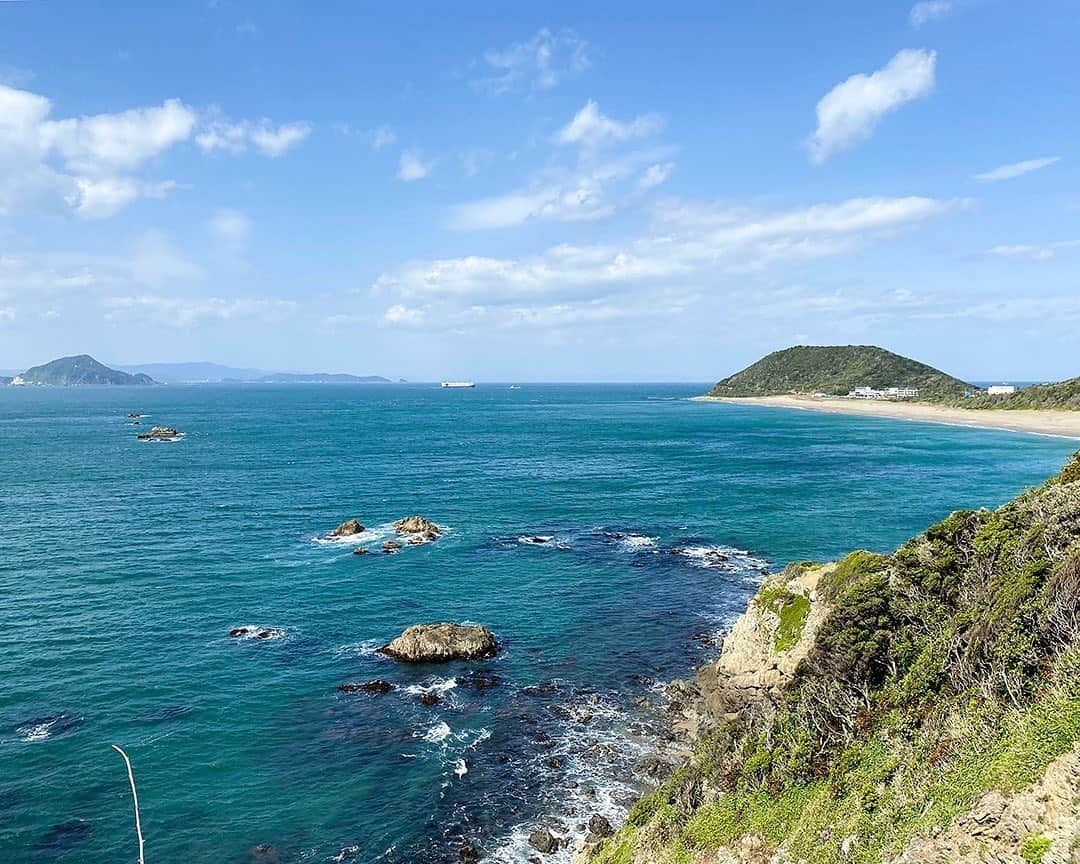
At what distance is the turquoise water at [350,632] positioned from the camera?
109ft

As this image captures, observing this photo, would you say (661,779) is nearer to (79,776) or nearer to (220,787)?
(220,787)

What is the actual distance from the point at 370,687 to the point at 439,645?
6.26m

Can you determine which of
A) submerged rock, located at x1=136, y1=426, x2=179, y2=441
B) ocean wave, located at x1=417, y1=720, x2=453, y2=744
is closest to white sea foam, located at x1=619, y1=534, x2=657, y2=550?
ocean wave, located at x1=417, y1=720, x2=453, y2=744

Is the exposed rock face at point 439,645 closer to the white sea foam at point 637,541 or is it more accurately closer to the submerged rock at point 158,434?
the white sea foam at point 637,541

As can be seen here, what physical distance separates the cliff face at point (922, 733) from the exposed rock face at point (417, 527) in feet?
160

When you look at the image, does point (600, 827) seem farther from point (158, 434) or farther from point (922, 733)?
point (158, 434)

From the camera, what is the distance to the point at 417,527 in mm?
80875

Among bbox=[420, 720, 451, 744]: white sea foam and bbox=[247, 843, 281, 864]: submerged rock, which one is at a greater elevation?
bbox=[420, 720, 451, 744]: white sea foam

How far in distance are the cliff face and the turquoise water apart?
1101 centimetres

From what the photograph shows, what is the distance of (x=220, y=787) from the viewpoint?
34.6 meters

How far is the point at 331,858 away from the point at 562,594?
3375 centimetres

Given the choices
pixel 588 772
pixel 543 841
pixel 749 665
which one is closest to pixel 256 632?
pixel 588 772

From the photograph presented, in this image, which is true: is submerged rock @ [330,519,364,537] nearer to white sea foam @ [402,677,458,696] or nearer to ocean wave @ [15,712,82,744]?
white sea foam @ [402,677,458,696]

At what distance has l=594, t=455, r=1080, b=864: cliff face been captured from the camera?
17547 mm
